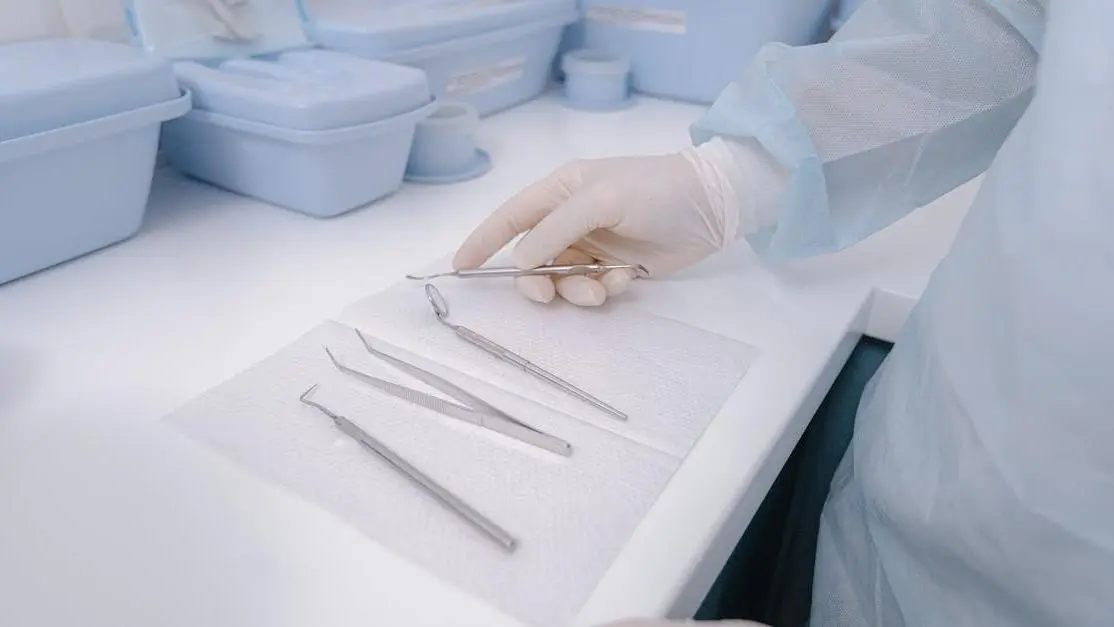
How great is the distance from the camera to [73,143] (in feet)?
1.96

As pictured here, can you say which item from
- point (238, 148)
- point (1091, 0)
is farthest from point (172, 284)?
point (1091, 0)

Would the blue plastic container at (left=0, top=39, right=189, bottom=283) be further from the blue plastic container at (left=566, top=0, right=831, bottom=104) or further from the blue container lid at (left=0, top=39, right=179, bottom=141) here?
the blue plastic container at (left=566, top=0, right=831, bottom=104)

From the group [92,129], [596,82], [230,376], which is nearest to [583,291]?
[230,376]

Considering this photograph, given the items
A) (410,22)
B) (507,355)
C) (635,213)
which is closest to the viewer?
(507,355)

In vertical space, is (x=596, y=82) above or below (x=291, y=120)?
below

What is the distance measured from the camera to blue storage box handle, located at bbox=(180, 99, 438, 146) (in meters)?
0.68

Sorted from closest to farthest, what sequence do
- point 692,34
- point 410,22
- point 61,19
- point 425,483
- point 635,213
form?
point 425,483 < point 635,213 < point 61,19 < point 410,22 < point 692,34

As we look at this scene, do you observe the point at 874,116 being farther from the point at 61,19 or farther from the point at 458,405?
the point at 61,19

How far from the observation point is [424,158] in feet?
2.77

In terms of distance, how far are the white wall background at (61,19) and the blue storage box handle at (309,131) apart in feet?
0.60

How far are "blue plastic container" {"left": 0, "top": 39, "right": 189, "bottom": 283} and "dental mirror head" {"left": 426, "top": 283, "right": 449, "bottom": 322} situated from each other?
0.28 m

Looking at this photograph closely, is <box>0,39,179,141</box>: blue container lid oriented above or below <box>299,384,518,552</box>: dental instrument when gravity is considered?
above

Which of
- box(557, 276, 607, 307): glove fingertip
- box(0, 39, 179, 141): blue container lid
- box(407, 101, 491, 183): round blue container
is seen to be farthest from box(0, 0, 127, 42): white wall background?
box(557, 276, 607, 307): glove fingertip

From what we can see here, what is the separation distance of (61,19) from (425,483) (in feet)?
2.22
